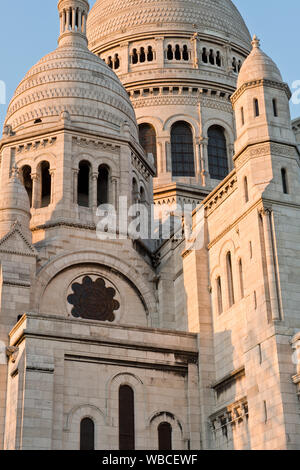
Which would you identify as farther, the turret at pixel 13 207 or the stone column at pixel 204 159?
the stone column at pixel 204 159

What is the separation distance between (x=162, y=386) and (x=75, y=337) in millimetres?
4053

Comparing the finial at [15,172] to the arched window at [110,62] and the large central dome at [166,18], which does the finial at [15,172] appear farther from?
the large central dome at [166,18]

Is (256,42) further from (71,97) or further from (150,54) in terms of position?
(150,54)

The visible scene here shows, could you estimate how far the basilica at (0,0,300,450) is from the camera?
2970cm

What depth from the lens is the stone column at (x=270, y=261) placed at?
2925 cm

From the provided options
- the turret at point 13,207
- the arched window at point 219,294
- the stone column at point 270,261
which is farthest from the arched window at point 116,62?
the stone column at point 270,261

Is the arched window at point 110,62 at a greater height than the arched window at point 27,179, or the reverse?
the arched window at point 110,62

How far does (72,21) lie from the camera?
48.8 m

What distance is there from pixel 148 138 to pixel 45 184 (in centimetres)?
1539

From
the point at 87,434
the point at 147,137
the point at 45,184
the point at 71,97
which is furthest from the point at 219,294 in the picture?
the point at 147,137

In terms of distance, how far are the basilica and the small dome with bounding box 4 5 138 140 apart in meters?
0.09

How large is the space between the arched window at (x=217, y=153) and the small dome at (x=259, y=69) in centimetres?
2107

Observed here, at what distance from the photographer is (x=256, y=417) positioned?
2858cm
